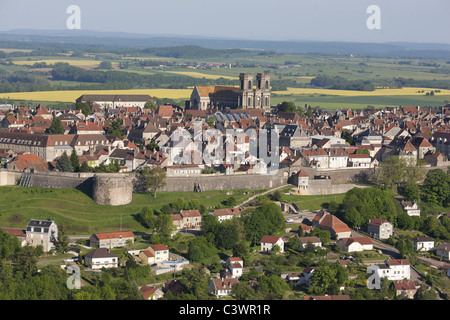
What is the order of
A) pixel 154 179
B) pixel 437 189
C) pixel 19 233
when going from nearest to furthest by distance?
pixel 19 233 < pixel 154 179 < pixel 437 189

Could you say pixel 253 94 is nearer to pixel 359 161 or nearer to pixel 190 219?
pixel 359 161

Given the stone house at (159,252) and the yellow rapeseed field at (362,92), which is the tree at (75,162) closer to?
the stone house at (159,252)

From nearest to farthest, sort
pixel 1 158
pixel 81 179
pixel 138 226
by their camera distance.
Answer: pixel 138 226
pixel 81 179
pixel 1 158

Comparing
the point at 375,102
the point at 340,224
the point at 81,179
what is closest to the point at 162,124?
the point at 81,179

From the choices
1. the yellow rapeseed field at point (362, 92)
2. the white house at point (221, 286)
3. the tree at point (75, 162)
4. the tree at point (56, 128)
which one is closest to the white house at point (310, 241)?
the white house at point (221, 286)

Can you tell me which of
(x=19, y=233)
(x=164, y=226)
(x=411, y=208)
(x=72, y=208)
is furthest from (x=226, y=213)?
(x=411, y=208)

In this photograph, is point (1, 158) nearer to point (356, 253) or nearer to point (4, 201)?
point (4, 201)
